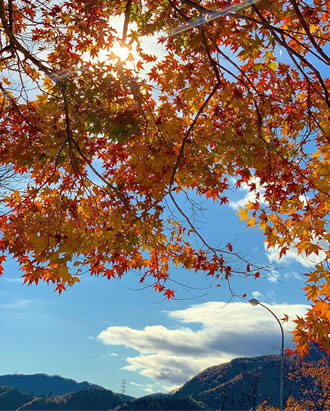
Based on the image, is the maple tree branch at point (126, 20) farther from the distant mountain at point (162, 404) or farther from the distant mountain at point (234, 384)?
the distant mountain at point (234, 384)

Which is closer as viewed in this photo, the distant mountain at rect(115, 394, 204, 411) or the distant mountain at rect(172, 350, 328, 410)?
the distant mountain at rect(115, 394, 204, 411)

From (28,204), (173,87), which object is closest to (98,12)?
(173,87)

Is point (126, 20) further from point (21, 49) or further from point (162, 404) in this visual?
point (162, 404)

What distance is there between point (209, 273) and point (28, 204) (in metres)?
3.40

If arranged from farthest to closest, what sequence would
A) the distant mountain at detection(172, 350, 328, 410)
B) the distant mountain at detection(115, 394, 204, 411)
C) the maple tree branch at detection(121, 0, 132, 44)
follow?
the distant mountain at detection(172, 350, 328, 410), the distant mountain at detection(115, 394, 204, 411), the maple tree branch at detection(121, 0, 132, 44)

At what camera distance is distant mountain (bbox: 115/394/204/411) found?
11636cm

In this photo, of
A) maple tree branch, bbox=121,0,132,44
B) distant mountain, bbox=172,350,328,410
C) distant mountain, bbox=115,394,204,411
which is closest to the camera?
maple tree branch, bbox=121,0,132,44

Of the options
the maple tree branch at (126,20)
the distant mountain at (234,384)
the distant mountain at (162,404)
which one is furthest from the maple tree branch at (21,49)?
the distant mountain at (234,384)

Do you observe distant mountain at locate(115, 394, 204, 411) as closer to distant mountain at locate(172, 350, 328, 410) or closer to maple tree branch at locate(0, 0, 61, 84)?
distant mountain at locate(172, 350, 328, 410)

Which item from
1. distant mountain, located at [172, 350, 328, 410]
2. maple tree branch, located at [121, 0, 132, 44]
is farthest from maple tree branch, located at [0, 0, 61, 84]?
distant mountain, located at [172, 350, 328, 410]

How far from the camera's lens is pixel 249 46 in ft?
17.8

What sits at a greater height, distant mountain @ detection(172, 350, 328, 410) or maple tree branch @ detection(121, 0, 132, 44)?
maple tree branch @ detection(121, 0, 132, 44)

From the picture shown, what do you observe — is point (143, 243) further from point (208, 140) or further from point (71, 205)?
point (208, 140)

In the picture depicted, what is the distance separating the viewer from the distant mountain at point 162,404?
116 m
